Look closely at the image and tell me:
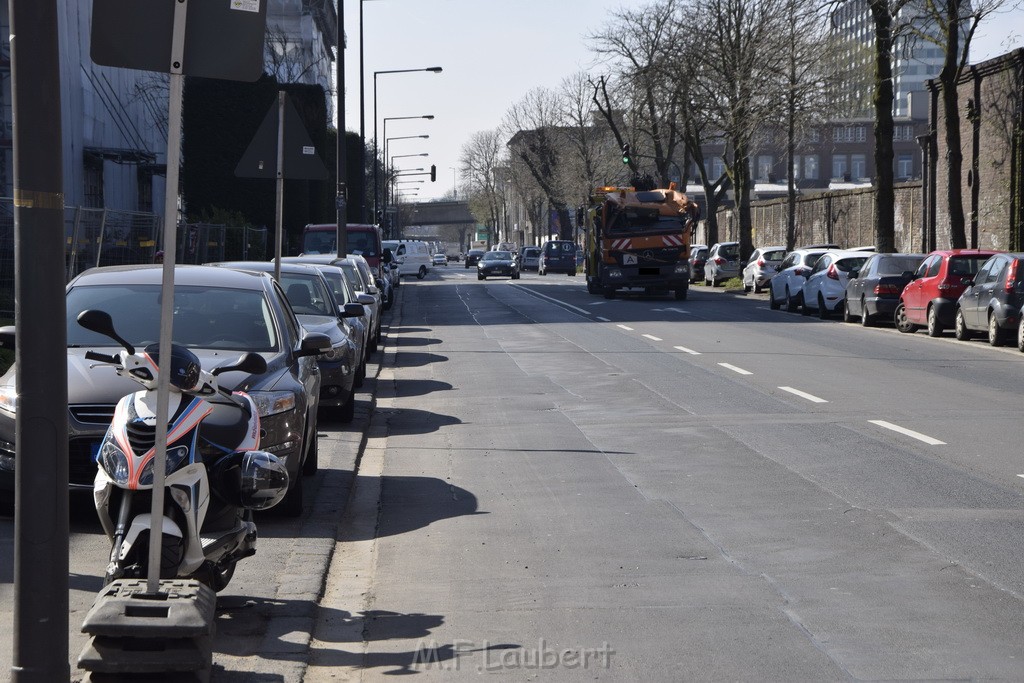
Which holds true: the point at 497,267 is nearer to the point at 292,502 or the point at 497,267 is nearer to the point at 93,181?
the point at 93,181

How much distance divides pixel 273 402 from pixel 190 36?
11.3 ft

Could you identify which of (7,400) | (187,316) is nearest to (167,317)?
(7,400)

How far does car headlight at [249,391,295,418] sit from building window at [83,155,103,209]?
3747 centimetres

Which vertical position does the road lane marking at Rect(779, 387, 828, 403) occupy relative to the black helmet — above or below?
below

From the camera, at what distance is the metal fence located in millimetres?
18844

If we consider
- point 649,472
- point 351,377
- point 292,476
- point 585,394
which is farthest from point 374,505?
point 585,394

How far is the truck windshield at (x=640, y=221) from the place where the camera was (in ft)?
129

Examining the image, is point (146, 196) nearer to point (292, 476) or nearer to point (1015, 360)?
point (1015, 360)

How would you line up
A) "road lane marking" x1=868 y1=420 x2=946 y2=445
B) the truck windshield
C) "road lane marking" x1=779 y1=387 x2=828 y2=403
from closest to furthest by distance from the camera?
"road lane marking" x1=868 y1=420 x2=946 y2=445 < "road lane marking" x1=779 y1=387 x2=828 y2=403 < the truck windshield

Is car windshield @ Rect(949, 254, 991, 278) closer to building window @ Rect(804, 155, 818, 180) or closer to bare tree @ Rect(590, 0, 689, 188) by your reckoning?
bare tree @ Rect(590, 0, 689, 188)

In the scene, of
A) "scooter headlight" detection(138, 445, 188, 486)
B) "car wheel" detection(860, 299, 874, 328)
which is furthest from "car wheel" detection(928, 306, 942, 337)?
"scooter headlight" detection(138, 445, 188, 486)

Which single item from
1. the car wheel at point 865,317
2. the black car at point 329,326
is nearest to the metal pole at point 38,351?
A: the black car at point 329,326

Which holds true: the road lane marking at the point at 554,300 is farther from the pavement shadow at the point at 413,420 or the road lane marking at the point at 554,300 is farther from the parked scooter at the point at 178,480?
the parked scooter at the point at 178,480

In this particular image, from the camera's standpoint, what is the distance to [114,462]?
17.8 ft
